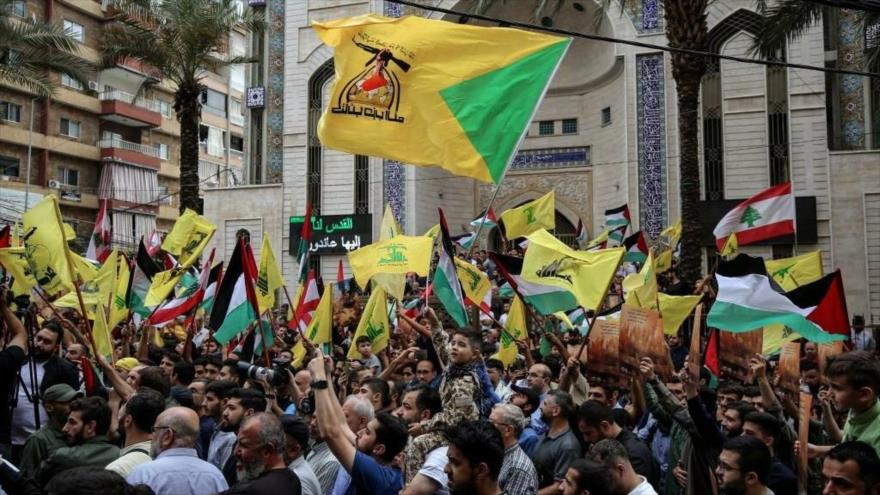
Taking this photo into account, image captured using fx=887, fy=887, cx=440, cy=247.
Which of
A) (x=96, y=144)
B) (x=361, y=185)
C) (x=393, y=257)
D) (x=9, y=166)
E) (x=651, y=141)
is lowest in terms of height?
(x=393, y=257)

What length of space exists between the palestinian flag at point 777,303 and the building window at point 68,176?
36.6 metres

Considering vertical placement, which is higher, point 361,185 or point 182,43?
point 182,43

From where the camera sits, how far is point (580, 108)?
1083 inches

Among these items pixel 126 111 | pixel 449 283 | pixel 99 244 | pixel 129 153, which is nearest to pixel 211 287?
pixel 449 283

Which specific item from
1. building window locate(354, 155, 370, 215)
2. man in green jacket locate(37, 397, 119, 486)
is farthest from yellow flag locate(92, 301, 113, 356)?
building window locate(354, 155, 370, 215)

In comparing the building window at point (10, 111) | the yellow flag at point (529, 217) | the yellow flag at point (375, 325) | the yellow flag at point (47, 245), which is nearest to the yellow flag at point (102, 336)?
the yellow flag at point (47, 245)

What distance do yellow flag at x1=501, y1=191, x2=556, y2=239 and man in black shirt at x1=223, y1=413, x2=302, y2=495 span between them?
12.1 metres

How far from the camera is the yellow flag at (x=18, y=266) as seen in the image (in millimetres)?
9609

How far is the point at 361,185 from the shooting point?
2748 cm

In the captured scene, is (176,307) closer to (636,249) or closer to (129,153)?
(636,249)

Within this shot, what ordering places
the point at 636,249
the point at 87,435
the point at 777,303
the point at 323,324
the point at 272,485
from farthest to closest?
the point at 636,249 < the point at 323,324 < the point at 777,303 < the point at 87,435 < the point at 272,485

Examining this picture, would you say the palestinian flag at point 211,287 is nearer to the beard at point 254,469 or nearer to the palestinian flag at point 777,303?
the palestinian flag at point 777,303

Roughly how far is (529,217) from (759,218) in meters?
4.17

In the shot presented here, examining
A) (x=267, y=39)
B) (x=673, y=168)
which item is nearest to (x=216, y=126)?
(x=267, y=39)
